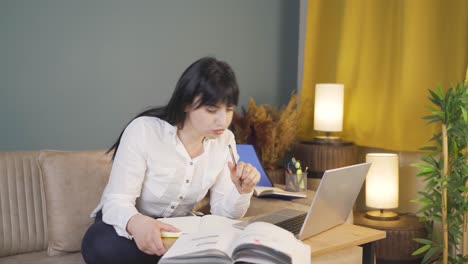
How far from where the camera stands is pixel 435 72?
3.29m

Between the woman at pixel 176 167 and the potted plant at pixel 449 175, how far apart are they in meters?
1.28

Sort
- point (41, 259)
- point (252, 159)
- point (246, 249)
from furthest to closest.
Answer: point (252, 159) < point (41, 259) < point (246, 249)

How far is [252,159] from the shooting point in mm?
3000

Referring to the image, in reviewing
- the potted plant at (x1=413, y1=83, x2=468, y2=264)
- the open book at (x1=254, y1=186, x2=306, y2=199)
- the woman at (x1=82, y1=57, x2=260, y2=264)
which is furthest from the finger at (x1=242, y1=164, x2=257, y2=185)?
the potted plant at (x1=413, y1=83, x2=468, y2=264)

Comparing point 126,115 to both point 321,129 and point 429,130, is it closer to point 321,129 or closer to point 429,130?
point 321,129

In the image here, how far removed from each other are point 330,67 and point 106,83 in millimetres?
1460

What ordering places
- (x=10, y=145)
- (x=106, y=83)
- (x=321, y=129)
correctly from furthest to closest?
(x=321, y=129) → (x=106, y=83) → (x=10, y=145)

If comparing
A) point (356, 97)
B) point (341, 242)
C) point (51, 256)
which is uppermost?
point (356, 97)

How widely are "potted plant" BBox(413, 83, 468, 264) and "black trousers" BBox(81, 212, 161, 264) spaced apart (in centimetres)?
165

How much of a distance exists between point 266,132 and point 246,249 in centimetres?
225

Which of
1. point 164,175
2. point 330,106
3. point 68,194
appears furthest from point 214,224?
point 330,106

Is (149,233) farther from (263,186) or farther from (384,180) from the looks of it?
(384,180)

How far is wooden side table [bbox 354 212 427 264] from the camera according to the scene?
125 inches

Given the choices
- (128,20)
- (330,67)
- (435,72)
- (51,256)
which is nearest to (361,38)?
(330,67)
